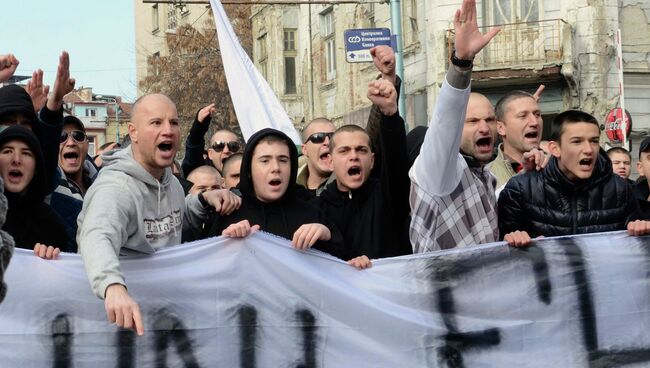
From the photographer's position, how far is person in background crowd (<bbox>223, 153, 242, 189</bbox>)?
7430 millimetres

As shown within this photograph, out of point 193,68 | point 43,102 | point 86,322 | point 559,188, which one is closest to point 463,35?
point 559,188

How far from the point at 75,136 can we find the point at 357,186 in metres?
1.93

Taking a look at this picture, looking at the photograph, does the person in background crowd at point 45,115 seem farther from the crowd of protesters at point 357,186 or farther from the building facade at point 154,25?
the building facade at point 154,25

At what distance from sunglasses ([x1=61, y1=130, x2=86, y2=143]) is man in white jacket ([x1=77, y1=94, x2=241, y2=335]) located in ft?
4.86

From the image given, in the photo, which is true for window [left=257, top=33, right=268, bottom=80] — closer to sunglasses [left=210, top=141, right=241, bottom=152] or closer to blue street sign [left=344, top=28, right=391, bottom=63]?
blue street sign [left=344, top=28, right=391, bottom=63]

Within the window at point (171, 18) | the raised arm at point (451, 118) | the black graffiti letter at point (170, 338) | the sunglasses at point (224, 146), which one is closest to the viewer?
the raised arm at point (451, 118)

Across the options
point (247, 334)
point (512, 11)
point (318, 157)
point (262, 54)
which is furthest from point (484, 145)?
point (262, 54)

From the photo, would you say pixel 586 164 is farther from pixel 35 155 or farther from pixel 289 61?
pixel 289 61

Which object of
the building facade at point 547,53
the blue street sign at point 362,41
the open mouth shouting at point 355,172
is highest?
the building facade at point 547,53

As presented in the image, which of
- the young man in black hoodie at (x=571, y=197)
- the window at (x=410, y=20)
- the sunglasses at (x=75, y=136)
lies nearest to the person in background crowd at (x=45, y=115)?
the sunglasses at (x=75, y=136)

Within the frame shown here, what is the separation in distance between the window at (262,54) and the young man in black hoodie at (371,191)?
27.9 metres

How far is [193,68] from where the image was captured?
34406 millimetres

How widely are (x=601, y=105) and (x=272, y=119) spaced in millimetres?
12394

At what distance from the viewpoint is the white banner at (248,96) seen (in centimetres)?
974
